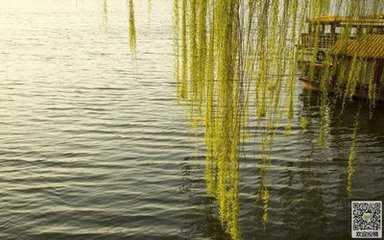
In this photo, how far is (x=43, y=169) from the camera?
46.9ft

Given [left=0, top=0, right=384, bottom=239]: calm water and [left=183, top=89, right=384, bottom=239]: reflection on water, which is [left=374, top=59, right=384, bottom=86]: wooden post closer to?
[left=0, top=0, right=384, bottom=239]: calm water

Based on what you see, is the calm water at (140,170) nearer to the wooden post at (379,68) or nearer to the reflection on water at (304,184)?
the reflection on water at (304,184)

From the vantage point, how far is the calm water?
10969 millimetres

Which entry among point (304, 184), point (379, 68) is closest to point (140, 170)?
point (304, 184)

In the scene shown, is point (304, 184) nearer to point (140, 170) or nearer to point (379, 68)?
point (140, 170)

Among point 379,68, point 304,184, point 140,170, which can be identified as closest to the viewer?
point 304,184

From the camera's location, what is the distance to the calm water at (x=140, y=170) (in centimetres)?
1097

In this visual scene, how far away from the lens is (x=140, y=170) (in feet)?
46.9

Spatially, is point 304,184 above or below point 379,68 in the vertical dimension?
below

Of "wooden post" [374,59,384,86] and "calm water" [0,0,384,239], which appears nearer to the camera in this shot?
"calm water" [0,0,384,239]

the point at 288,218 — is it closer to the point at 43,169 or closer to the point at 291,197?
the point at 291,197

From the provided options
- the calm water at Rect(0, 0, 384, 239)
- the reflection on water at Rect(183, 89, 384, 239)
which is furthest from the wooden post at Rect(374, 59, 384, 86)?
the reflection on water at Rect(183, 89, 384, 239)

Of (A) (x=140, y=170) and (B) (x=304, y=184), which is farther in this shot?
(A) (x=140, y=170)

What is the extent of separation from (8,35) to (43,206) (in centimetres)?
4450
